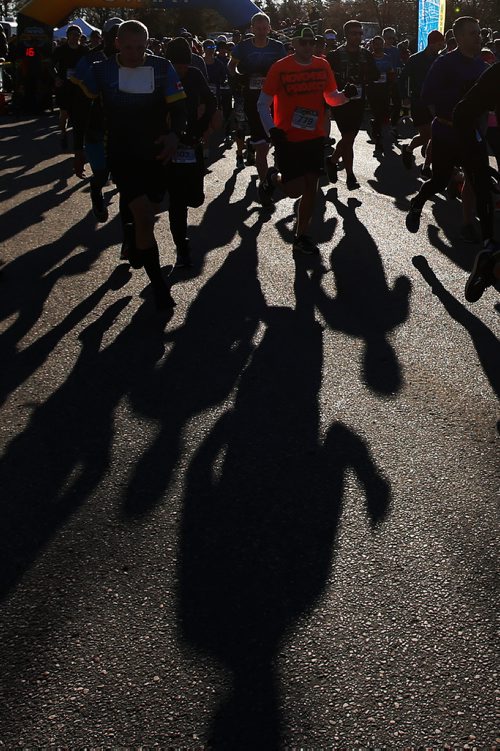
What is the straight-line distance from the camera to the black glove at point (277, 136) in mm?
8414

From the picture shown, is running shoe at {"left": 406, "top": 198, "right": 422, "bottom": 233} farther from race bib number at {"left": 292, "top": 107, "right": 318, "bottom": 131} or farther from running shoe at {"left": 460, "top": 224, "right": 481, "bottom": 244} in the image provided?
race bib number at {"left": 292, "top": 107, "right": 318, "bottom": 131}

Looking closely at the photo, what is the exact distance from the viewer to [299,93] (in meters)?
8.67

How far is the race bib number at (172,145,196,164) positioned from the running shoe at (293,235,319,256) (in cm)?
121

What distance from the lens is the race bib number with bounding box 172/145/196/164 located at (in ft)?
25.6

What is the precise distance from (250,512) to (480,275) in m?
3.00

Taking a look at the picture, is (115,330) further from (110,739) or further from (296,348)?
(110,739)

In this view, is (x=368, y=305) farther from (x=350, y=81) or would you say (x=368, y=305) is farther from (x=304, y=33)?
(x=350, y=81)

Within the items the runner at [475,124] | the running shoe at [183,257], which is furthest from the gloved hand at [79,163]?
the runner at [475,124]

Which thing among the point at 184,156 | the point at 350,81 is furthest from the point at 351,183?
the point at 184,156

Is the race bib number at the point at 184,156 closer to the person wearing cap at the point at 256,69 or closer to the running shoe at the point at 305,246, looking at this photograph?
the running shoe at the point at 305,246

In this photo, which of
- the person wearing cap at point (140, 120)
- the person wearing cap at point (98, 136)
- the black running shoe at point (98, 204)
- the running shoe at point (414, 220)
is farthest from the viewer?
the black running shoe at point (98, 204)

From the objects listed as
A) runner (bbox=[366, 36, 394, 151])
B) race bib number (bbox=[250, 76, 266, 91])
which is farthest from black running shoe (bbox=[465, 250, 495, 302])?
runner (bbox=[366, 36, 394, 151])

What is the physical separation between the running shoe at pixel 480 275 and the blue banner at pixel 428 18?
1860 centimetres

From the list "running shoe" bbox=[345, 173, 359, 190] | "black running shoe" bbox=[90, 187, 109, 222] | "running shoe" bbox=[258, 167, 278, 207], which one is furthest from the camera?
"running shoe" bbox=[345, 173, 359, 190]
